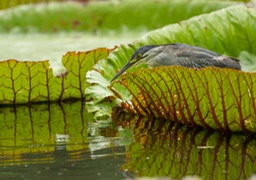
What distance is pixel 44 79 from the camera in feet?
29.3

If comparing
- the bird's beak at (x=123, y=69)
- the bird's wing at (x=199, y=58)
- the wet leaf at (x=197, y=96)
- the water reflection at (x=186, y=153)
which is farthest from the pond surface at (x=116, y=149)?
the bird's wing at (x=199, y=58)

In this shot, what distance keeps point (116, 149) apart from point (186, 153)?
1.71 feet

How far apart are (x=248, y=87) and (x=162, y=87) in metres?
0.81

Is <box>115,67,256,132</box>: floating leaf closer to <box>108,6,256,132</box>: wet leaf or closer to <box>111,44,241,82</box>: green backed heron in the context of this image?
<box>108,6,256,132</box>: wet leaf

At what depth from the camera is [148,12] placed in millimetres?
12555

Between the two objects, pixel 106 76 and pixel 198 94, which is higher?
pixel 106 76

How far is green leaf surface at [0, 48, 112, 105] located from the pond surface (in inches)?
14.4

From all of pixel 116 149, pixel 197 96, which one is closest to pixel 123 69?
pixel 197 96

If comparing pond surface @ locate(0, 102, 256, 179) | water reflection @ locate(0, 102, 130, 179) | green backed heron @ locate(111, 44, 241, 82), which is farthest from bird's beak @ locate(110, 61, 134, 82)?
water reflection @ locate(0, 102, 130, 179)

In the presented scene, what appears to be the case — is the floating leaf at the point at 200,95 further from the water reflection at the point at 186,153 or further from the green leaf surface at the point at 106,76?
the green leaf surface at the point at 106,76

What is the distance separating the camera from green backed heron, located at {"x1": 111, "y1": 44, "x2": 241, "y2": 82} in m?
8.53

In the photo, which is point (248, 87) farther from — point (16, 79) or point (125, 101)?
point (16, 79)

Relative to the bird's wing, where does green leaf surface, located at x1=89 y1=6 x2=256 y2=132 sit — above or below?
below

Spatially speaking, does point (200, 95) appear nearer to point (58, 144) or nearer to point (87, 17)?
point (58, 144)
